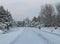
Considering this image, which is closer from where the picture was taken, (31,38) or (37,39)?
(37,39)

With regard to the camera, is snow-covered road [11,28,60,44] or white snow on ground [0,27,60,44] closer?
snow-covered road [11,28,60,44]

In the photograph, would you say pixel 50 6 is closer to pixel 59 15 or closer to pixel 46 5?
pixel 46 5

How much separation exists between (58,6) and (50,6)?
951 centimetres

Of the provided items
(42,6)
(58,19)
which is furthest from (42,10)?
(58,19)

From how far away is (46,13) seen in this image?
403 ft

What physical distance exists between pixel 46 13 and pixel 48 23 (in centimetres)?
694

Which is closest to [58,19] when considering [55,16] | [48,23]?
[55,16]

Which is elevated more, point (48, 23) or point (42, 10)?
point (42, 10)

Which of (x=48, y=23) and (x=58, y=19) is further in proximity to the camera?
(x=48, y=23)

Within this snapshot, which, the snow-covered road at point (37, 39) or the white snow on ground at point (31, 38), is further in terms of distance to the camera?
the white snow on ground at point (31, 38)

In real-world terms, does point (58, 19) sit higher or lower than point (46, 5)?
lower

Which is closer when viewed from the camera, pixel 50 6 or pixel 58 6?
pixel 58 6

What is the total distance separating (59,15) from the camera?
4429 inches

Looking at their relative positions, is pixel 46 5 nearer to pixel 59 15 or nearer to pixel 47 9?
pixel 47 9
